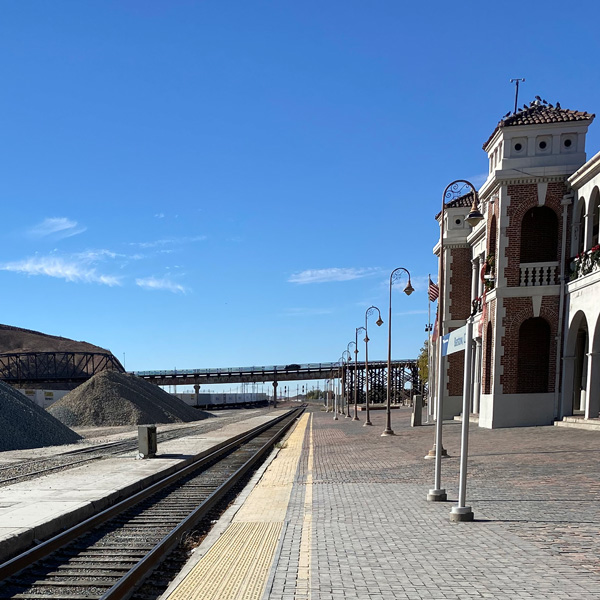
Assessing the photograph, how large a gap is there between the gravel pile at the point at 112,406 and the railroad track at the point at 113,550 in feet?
130

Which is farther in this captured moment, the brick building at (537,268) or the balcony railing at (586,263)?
the brick building at (537,268)

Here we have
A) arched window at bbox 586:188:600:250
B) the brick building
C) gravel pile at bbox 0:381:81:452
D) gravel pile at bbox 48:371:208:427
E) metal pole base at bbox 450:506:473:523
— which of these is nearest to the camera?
metal pole base at bbox 450:506:473:523

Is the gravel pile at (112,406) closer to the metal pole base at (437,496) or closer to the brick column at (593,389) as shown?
the brick column at (593,389)

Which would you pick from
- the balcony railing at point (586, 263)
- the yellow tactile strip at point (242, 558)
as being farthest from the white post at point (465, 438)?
the balcony railing at point (586, 263)

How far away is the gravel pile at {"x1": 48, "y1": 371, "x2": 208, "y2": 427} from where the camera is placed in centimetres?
5238

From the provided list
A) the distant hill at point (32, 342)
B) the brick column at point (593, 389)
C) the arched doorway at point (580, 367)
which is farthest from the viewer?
the distant hill at point (32, 342)

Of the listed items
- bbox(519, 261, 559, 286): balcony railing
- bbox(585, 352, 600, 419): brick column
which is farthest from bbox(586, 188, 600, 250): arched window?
bbox(585, 352, 600, 419): brick column

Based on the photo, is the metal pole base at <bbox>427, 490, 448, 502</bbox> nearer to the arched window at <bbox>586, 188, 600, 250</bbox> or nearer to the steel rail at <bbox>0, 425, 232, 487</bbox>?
the steel rail at <bbox>0, 425, 232, 487</bbox>

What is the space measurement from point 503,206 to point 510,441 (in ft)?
34.6

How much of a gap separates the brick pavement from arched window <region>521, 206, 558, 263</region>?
41.0 feet

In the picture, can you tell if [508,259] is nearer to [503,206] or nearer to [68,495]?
[503,206]

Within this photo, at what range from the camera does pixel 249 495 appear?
43.1 ft

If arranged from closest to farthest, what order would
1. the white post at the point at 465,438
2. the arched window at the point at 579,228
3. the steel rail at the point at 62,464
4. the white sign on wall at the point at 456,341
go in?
the white post at the point at 465,438, the white sign on wall at the point at 456,341, the steel rail at the point at 62,464, the arched window at the point at 579,228

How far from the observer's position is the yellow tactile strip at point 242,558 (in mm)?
6246
